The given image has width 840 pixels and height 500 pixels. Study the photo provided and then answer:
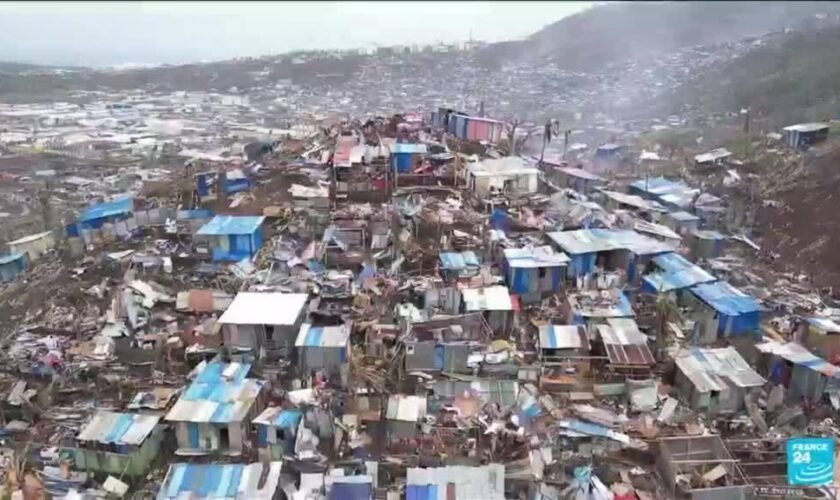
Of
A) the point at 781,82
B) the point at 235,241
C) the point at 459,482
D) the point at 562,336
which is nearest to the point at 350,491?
the point at 459,482

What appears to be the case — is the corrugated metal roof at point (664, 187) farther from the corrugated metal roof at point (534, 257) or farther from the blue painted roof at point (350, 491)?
the blue painted roof at point (350, 491)

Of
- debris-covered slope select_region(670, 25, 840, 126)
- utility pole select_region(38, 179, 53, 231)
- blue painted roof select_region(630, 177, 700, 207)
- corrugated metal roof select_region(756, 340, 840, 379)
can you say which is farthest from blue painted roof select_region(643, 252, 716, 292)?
utility pole select_region(38, 179, 53, 231)

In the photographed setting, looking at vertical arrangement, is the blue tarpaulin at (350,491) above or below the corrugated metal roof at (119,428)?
below

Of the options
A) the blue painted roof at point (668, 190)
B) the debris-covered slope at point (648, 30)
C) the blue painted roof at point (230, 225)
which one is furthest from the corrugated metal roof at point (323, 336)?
the debris-covered slope at point (648, 30)

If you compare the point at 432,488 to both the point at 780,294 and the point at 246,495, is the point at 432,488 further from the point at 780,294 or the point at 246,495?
the point at 780,294

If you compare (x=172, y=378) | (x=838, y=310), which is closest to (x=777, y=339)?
(x=838, y=310)

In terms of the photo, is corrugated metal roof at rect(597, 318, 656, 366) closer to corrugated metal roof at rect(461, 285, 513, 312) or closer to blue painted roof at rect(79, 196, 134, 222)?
corrugated metal roof at rect(461, 285, 513, 312)
